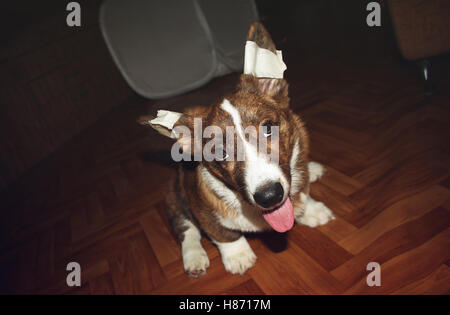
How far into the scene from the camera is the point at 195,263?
1.76 meters

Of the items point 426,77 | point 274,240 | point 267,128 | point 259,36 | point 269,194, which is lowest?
point 274,240

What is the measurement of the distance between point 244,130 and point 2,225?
10.5 ft

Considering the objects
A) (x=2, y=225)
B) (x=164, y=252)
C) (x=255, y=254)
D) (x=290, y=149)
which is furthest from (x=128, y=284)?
(x=2, y=225)

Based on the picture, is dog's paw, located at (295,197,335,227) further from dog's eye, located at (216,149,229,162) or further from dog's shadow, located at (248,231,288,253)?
dog's eye, located at (216,149,229,162)

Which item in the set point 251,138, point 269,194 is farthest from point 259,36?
point 269,194

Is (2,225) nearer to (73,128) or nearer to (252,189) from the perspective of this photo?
(73,128)

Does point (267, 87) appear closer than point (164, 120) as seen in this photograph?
No

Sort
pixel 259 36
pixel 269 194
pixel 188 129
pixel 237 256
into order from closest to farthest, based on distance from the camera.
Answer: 1. pixel 269 194
2. pixel 259 36
3. pixel 188 129
4. pixel 237 256

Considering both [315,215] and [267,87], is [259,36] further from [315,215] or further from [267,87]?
[315,215]

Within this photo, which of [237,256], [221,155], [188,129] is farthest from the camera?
[237,256]

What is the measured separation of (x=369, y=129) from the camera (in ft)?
8.14

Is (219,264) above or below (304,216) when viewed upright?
below

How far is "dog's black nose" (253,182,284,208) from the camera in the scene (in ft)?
4.00

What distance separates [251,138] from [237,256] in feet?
2.49
